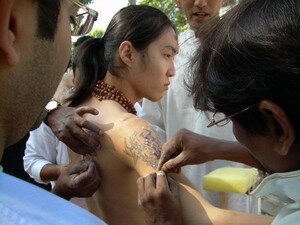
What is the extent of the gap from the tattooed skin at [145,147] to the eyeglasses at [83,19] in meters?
0.52

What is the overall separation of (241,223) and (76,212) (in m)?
0.94

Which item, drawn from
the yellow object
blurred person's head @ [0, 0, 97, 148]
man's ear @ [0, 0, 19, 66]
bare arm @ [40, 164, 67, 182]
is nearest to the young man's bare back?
the yellow object

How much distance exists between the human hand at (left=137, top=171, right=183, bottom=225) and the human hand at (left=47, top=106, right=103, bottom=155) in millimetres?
362

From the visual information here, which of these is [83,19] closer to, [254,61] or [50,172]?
[254,61]

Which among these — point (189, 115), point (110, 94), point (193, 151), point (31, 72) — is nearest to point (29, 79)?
point (31, 72)

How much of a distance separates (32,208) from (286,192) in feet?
2.15

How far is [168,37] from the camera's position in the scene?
7.24 feet

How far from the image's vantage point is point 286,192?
110cm

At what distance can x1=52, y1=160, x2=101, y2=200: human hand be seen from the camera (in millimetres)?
1875

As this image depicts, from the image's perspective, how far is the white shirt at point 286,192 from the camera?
3.34ft

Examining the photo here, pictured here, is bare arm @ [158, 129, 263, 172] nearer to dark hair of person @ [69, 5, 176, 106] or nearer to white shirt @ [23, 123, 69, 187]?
dark hair of person @ [69, 5, 176, 106]

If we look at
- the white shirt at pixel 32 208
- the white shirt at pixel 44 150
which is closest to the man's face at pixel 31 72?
the white shirt at pixel 32 208

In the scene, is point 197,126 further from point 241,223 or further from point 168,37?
point 241,223

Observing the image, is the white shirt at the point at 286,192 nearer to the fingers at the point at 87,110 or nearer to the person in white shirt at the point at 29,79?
the person in white shirt at the point at 29,79
